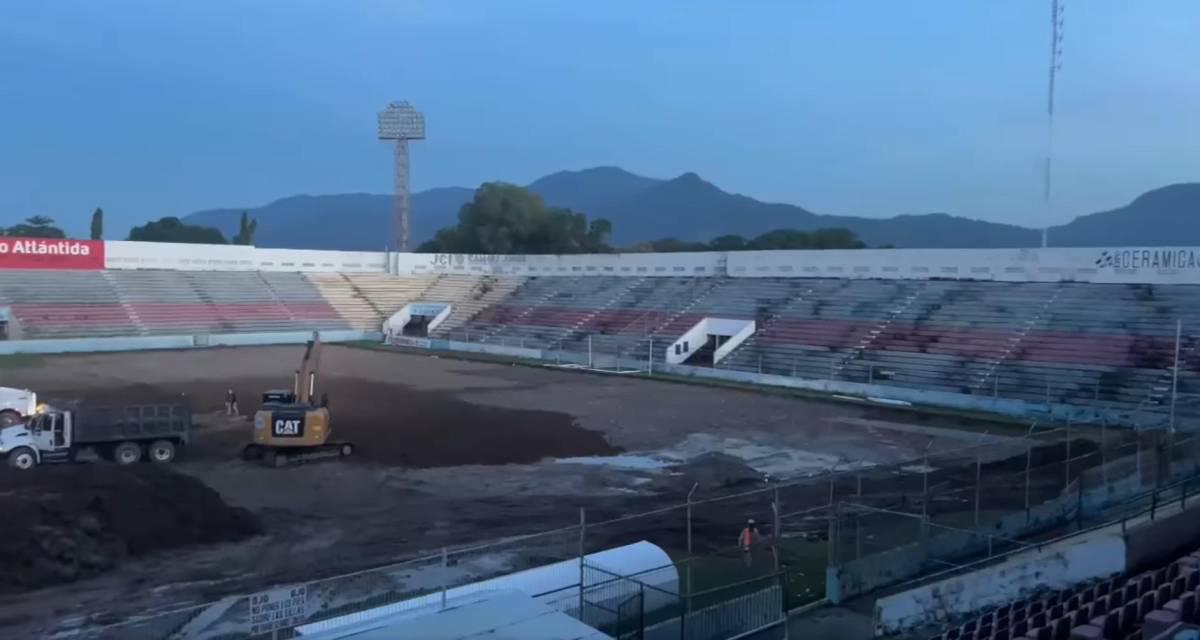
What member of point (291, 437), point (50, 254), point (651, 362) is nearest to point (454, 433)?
point (291, 437)

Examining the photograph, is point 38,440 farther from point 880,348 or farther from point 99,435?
point 880,348

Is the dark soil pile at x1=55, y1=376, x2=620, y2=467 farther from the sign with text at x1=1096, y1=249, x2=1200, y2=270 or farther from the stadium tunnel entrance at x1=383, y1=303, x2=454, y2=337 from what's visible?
the sign with text at x1=1096, y1=249, x2=1200, y2=270

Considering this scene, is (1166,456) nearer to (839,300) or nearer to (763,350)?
(763,350)

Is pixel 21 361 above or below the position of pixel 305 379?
below

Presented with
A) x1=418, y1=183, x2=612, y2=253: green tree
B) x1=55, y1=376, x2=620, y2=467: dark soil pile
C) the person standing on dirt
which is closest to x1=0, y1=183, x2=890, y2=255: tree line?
x1=418, y1=183, x2=612, y2=253: green tree

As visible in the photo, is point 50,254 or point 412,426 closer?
point 412,426

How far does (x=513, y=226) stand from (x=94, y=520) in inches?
3211

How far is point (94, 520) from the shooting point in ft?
55.0

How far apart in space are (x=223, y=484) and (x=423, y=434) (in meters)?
7.36

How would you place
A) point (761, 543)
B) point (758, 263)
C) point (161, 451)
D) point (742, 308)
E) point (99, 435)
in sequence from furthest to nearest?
point (758, 263), point (742, 308), point (161, 451), point (99, 435), point (761, 543)

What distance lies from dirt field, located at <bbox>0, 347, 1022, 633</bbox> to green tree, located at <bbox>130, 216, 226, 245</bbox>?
63.8 m

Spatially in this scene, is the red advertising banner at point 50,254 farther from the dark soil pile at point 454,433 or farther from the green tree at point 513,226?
the green tree at point 513,226

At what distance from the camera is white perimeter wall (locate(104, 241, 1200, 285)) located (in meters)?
41.5

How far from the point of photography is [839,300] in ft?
161
